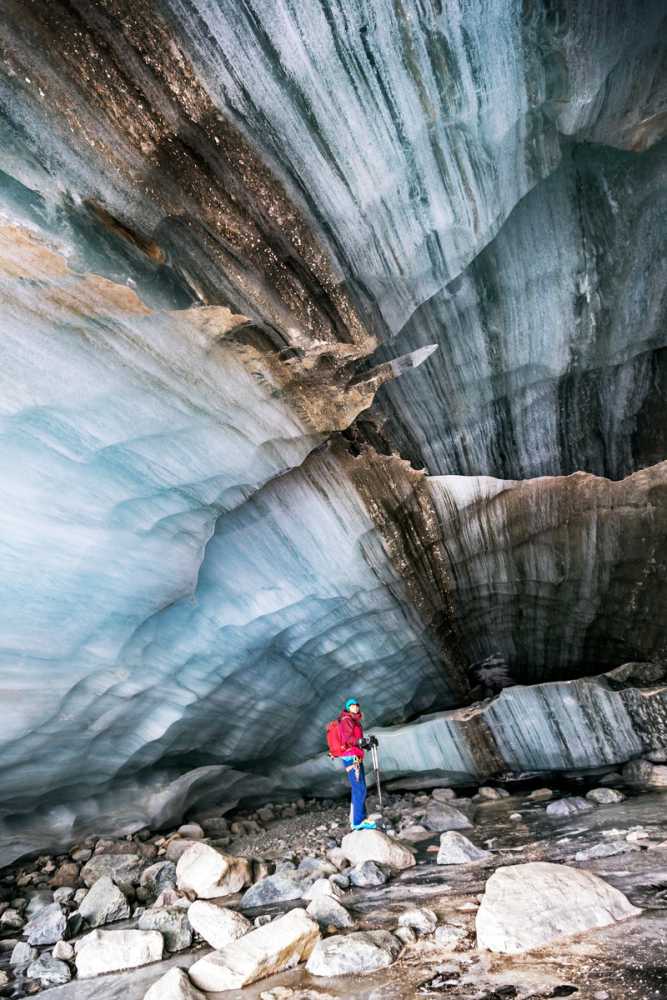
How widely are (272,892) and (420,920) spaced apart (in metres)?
1.87

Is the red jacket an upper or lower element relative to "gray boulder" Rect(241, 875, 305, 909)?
upper

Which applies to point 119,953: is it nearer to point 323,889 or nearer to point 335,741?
point 323,889

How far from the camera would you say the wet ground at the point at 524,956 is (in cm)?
269

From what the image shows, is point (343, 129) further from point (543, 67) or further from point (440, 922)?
point (440, 922)

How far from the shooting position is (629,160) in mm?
5805

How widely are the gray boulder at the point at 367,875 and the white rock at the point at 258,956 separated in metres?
1.34

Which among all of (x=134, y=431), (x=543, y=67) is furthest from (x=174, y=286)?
(x=543, y=67)

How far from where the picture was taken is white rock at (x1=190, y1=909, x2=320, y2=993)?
3.43 metres

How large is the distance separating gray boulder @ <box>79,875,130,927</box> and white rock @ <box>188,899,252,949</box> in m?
1.33

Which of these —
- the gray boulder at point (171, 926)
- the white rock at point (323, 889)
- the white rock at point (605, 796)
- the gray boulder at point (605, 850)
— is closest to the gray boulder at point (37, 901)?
the gray boulder at point (171, 926)

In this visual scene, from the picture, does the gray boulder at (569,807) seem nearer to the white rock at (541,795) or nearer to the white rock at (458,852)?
the white rock at (541,795)

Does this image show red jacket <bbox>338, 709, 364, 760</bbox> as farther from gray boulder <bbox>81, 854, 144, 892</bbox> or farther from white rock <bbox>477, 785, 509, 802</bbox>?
gray boulder <bbox>81, 854, 144, 892</bbox>

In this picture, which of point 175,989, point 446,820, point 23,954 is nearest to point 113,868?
point 23,954

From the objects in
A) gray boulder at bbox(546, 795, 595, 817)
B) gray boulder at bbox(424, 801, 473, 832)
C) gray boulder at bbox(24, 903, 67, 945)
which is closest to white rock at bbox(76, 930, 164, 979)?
gray boulder at bbox(24, 903, 67, 945)
